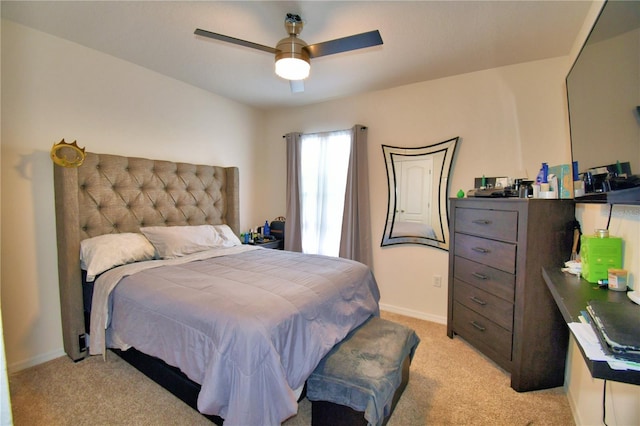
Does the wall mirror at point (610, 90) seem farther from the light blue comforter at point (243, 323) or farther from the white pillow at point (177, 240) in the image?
the white pillow at point (177, 240)

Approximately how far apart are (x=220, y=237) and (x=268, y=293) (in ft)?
5.09

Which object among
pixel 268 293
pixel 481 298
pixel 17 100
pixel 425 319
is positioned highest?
pixel 17 100

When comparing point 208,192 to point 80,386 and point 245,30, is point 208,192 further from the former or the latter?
point 80,386

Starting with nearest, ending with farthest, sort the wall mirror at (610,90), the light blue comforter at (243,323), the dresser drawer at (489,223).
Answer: the wall mirror at (610,90)
the light blue comforter at (243,323)
the dresser drawer at (489,223)

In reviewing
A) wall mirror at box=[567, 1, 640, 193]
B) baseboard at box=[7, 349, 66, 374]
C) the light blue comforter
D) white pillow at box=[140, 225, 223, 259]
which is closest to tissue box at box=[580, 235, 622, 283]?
wall mirror at box=[567, 1, 640, 193]

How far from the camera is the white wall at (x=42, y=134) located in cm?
194

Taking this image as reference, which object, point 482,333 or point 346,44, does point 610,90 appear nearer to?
point 346,44

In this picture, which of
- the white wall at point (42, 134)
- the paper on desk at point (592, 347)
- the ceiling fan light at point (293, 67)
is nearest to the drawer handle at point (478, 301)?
the paper on desk at point (592, 347)

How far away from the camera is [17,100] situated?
6.41 ft

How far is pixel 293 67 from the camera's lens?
1.78 m

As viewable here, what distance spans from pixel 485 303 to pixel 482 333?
9.5 inches

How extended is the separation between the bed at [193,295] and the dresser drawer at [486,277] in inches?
32.8

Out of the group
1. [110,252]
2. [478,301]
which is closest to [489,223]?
[478,301]

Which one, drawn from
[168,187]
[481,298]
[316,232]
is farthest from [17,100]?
[481,298]
